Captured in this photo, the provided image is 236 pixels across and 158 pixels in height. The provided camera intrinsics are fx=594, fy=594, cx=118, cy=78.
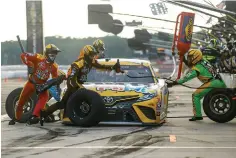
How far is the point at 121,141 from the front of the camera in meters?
9.00

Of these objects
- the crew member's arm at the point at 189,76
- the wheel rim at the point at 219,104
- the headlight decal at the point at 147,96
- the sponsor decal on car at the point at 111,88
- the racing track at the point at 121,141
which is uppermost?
the crew member's arm at the point at 189,76

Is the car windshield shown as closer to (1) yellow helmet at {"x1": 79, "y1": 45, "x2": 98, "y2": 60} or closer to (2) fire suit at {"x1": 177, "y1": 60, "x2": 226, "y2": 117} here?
(1) yellow helmet at {"x1": 79, "y1": 45, "x2": 98, "y2": 60}

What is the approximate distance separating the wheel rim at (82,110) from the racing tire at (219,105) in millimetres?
2695

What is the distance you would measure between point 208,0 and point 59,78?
11806mm

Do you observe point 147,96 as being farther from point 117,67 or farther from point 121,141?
point 121,141

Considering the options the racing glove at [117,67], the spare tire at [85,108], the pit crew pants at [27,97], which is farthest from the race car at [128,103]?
the pit crew pants at [27,97]

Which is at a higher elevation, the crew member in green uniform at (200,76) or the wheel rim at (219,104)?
the crew member in green uniform at (200,76)

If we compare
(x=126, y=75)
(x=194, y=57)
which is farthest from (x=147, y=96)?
(x=194, y=57)

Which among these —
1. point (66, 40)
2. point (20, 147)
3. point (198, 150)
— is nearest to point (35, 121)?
point (20, 147)

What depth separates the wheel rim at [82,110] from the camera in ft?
35.9

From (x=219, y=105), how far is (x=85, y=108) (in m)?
2.97

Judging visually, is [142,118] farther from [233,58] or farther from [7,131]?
[233,58]

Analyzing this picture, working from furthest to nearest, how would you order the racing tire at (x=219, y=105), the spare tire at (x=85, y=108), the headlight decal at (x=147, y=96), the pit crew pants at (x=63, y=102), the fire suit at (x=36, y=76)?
1. the racing tire at (x=219, y=105)
2. the fire suit at (x=36, y=76)
3. the pit crew pants at (x=63, y=102)
4. the headlight decal at (x=147, y=96)
5. the spare tire at (x=85, y=108)

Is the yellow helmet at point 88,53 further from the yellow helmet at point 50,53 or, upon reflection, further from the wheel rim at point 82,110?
the wheel rim at point 82,110
